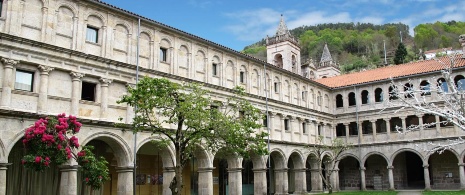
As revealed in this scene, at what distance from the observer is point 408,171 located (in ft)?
138

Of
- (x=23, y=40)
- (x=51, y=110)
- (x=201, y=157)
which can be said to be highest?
(x=23, y=40)

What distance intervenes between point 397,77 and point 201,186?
21.6 m

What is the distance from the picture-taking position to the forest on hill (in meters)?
104

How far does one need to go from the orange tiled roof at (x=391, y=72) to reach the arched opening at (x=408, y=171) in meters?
7.28

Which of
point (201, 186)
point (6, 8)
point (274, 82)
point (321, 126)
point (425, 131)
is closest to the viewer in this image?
point (6, 8)

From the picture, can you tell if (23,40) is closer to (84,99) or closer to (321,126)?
(84,99)

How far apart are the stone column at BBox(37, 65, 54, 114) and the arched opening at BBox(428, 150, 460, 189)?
105 ft

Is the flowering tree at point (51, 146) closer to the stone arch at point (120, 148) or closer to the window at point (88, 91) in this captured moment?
the stone arch at point (120, 148)

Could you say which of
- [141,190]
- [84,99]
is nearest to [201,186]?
[141,190]

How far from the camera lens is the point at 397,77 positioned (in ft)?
129

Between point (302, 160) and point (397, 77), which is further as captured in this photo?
point (397, 77)

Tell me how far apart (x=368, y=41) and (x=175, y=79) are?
99.4 metres

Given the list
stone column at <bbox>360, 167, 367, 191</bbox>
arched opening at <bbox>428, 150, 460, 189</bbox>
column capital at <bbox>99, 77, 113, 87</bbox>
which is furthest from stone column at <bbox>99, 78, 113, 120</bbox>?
arched opening at <bbox>428, 150, 460, 189</bbox>

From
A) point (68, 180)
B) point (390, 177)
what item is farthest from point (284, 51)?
point (68, 180)
